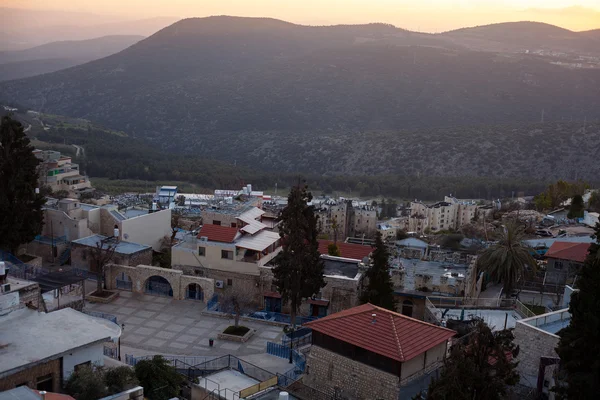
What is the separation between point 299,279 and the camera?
28.9 meters

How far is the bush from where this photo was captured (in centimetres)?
2838

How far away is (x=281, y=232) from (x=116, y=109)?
17045 cm

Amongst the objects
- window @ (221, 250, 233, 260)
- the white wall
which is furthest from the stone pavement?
the white wall

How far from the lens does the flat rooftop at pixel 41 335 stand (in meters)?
18.2

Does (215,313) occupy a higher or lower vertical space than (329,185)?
higher

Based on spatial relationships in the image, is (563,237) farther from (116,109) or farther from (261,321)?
(116,109)

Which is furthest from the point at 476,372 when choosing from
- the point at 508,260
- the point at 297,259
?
the point at 508,260

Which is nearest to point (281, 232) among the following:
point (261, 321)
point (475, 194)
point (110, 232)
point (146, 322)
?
point (261, 321)

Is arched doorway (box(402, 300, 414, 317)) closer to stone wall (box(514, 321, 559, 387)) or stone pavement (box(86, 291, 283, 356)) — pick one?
stone pavement (box(86, 291, 283, 356))

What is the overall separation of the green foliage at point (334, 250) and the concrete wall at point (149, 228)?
35.8 ft

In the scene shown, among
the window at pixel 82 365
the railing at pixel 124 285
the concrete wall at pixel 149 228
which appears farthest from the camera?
the concrete wall at pixel 149 228

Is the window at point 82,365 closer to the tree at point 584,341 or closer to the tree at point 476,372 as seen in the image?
the tree at point 476,372

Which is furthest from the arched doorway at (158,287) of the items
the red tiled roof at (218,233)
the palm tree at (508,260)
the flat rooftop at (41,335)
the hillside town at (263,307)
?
the palm tree at (508,260)

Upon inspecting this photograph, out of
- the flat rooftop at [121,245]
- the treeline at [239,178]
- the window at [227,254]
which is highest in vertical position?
the window at [227,254]
